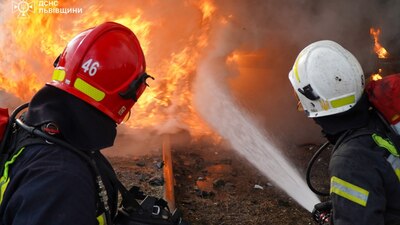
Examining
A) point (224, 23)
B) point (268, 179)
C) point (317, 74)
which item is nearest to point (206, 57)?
point (224, 23)

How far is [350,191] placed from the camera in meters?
2.45

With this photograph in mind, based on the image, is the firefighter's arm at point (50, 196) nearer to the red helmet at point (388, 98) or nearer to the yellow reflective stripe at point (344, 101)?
the yellow reflective stripe at point (344, 101)

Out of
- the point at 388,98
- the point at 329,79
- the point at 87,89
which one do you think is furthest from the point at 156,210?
the point at 388,98

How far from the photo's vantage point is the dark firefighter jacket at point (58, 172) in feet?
5.29

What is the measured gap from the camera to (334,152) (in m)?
2.74

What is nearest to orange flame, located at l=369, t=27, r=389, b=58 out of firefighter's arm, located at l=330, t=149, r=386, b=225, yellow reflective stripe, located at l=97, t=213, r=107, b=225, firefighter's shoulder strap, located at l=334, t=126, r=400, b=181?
firefighter's shoulder strap, located at l=334, t=126, r=400, b=181

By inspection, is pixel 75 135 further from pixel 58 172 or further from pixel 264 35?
pixel 264 35

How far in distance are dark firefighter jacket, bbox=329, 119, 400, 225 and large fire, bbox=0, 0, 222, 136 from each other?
6208mm

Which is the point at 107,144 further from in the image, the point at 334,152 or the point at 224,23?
the point at 224,23

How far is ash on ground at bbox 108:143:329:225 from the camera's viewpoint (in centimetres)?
538

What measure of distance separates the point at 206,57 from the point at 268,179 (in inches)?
145

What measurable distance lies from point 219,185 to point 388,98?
13.2 feet

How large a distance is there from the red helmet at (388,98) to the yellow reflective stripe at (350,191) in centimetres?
58

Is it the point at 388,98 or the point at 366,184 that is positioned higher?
the point at 388,98
